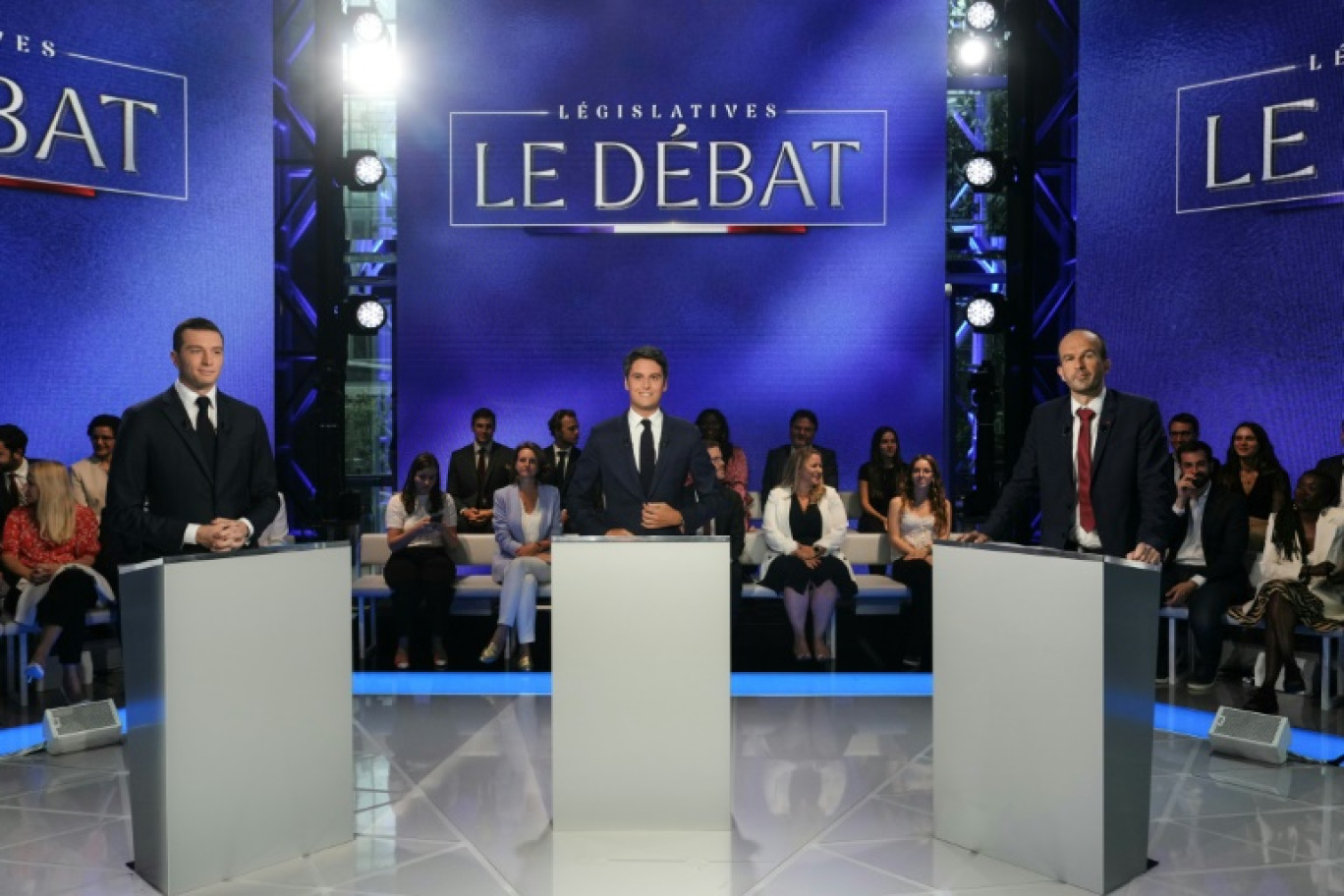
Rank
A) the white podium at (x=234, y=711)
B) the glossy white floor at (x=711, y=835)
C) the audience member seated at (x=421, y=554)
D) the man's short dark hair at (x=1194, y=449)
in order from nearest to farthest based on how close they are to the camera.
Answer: the white podium at (x=234, y=711)
the glossy white floor at (x=711, y=835)
the man's short dark hair at (x=1194, y=449)
the audience member seated at (x=421, y=554)

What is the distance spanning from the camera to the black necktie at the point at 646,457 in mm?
4223

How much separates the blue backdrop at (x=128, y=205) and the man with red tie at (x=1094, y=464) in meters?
5.36

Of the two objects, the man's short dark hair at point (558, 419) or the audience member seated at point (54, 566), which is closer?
the audience member seated at point (54, 566)

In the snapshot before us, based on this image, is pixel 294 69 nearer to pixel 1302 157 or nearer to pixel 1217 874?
pixel 1302 157

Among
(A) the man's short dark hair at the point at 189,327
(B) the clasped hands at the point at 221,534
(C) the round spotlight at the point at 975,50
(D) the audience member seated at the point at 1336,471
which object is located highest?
(C) the round spotlight at the point at 975,50

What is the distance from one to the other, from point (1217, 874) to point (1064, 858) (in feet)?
1.41

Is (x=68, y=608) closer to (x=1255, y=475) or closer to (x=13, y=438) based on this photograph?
(x=13, y=438)

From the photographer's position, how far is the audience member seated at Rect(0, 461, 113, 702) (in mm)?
5797

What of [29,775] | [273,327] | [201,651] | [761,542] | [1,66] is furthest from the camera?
[273,327]

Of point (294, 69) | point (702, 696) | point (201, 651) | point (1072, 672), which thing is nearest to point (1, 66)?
point (294, 69)

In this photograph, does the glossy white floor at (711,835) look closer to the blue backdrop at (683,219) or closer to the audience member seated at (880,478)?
the audience member seated at (880,478)

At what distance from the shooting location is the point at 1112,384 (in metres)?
7.75

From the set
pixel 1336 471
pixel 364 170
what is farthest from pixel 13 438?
pixel 1336 471

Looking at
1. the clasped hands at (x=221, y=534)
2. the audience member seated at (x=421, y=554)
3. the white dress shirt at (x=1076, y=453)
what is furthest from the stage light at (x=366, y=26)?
the white dress shirt at (x=1076, y=453)
